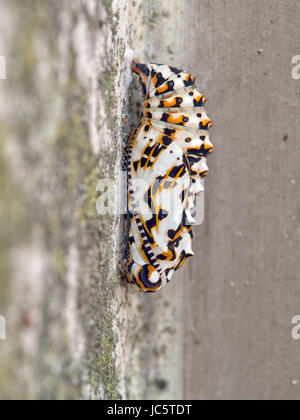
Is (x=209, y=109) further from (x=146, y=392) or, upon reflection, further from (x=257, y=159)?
(x=146, y=392)

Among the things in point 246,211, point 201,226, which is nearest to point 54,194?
point 201,226

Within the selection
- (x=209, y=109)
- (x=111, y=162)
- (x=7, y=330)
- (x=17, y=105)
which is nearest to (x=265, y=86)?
(x=209, y=109)

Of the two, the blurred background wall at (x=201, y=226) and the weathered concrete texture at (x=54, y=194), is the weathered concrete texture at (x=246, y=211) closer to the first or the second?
the blurred background wall at (x=201, y=226)

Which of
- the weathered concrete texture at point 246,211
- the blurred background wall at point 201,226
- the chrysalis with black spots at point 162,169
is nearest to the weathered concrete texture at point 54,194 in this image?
the blurred background wall at point 201,226

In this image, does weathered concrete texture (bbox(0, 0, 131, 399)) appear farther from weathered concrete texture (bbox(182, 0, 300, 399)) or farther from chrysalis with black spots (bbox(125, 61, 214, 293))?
weathered concrete texture (bbox(182, 0, 300, 399))

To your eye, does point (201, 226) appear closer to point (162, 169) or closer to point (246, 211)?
point (246, 211)

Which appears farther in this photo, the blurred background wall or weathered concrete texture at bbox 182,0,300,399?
weathered concrete texture at bbox 182,0,300,399

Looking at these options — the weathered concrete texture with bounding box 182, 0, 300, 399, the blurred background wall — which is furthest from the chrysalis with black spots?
the weathered concrete texture with bounding box 182, 0, 300, 399
